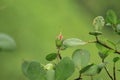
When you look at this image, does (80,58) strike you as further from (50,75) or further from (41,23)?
(41,23)

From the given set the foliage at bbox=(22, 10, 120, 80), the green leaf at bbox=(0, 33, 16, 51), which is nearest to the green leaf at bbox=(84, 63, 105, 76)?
the foliage at bbox=(22, 10, 120, 80)

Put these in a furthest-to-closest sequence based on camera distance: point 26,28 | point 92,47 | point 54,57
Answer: point 26,28 < point 92,47 < point 54,57

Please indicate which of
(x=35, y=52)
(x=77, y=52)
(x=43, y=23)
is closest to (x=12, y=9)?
(x=43, y=23)

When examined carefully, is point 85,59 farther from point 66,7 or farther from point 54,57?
point 66,7

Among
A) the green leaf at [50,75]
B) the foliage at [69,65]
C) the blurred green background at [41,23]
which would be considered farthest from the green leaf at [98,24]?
the blurred green background at [41,23]

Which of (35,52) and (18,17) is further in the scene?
(18,17)

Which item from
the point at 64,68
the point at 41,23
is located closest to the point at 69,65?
the point at 64,68
